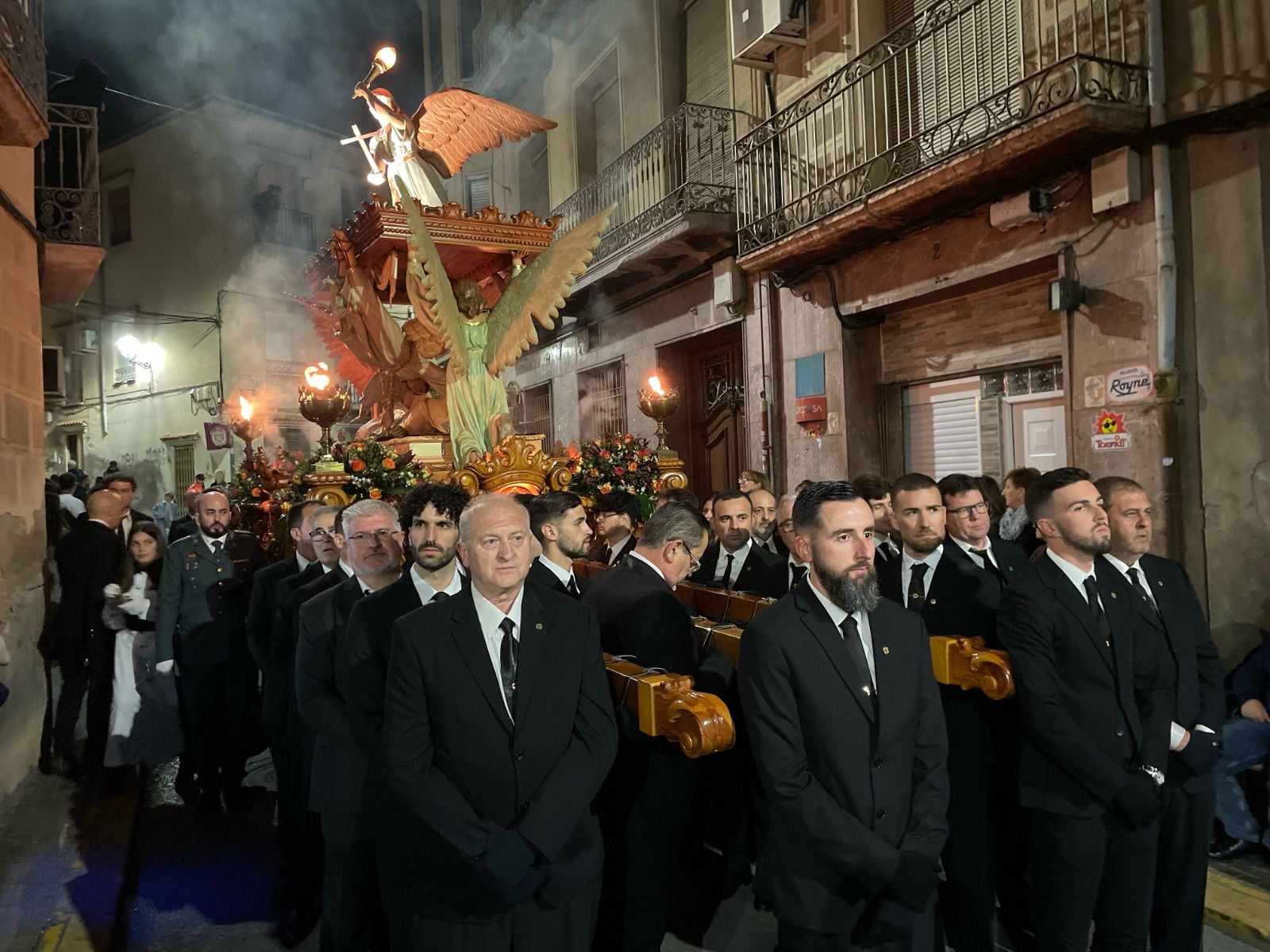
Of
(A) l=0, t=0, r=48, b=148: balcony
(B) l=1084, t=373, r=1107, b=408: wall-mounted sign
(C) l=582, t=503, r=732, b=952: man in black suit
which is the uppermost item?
(A) l=0, t=0, r=48, b=148: balcony

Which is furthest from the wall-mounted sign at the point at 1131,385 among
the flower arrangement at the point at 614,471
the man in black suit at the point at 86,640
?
the man in black suit at the point at 86,640

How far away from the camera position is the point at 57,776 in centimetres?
550

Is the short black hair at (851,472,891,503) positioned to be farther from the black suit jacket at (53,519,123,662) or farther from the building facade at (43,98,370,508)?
the building facade at (43,98,370,508)

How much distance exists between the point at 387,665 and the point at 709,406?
9751mm

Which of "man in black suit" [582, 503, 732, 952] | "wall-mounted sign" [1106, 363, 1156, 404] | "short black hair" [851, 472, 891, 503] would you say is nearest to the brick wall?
"wall-mounted sign" [1106, 363, 1156, 404]

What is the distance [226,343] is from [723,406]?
514 inches

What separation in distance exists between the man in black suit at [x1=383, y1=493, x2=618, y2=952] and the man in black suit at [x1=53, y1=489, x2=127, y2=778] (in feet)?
13.2

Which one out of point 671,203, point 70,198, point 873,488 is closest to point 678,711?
point 873,488

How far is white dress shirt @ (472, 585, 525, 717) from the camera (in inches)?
97.3

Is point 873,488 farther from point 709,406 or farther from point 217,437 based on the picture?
point 217,437

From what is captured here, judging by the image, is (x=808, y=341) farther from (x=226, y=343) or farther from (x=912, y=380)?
(x=226, y=343)

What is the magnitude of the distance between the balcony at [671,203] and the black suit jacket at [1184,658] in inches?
306

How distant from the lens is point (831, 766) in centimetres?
235

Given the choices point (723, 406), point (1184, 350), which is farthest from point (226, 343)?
point (1184, 350)
